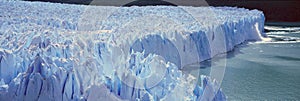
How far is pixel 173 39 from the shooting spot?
16.1ft

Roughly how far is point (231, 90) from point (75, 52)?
1.77 meters

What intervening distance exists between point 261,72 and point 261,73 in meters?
0.07

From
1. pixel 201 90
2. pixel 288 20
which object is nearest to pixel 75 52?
pixel 201 90

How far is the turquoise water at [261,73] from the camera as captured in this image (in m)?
4.02

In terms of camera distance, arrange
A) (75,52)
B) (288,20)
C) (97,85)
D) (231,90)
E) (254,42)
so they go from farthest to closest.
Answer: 1. (288,20)
2. (254,42)
3. (231,90)
4. (75,52)
5. (97,85)

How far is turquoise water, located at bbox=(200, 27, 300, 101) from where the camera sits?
402cm

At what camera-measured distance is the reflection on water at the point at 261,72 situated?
13.2ft

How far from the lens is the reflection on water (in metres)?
4.02

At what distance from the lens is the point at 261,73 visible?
504 cm

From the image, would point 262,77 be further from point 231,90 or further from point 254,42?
point 254,42

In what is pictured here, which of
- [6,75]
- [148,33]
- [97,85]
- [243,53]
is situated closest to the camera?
[97,85]

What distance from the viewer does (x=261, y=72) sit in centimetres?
510

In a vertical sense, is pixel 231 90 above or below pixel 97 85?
below

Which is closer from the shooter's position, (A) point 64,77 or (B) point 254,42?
(A) point 64,77
